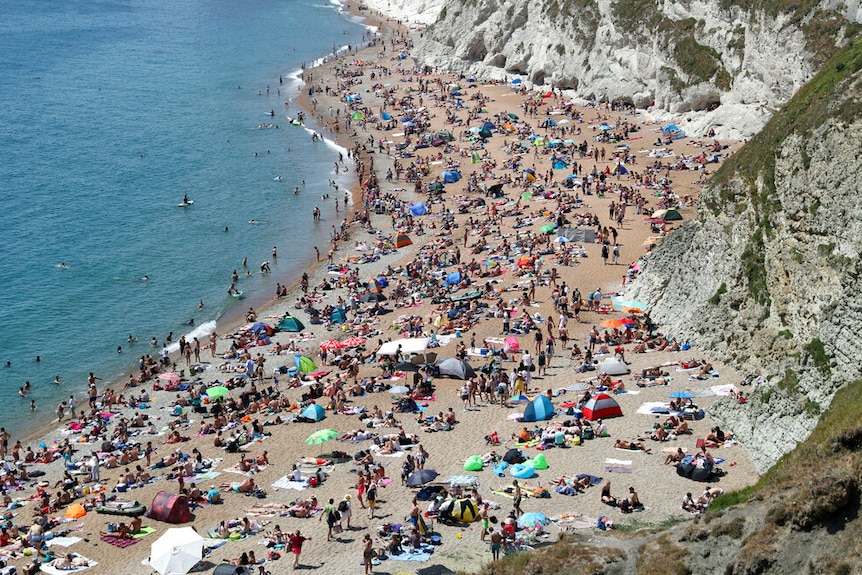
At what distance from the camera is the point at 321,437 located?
31.1 m

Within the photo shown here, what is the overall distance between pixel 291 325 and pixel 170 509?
16766mm

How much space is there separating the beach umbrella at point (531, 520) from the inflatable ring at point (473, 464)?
12.9 feet

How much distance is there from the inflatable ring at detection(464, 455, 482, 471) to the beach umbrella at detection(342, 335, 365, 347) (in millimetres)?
12926

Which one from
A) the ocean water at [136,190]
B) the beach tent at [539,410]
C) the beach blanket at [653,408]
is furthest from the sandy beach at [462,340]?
the ocean water at [136,190]

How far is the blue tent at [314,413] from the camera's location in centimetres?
3381

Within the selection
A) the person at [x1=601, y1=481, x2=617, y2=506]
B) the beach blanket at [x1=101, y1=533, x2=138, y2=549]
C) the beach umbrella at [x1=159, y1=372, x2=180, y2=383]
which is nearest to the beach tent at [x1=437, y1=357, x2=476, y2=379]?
the person at [x1=601, y1=481, x2=617, y2=506]

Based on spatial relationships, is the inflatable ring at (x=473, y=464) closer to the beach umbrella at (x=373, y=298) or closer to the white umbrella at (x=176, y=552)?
the white umbrella at (x=176, y=552)

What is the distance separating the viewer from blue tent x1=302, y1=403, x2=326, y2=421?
111 feet

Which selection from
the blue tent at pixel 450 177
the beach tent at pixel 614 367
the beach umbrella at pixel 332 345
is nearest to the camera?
the beach tent at pixel 614 367

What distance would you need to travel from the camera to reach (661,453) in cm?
2762

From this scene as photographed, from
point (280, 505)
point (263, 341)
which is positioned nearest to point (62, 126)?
point (263, 341)

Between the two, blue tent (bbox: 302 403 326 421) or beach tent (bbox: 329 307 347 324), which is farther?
beach tent (bbox: 329 307 347 324)

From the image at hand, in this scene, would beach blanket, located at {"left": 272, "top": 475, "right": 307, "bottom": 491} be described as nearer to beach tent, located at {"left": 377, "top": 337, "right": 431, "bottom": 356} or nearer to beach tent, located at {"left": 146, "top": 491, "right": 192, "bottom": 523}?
beach tent, located at {"left": 146, "top": 491, "right": 192, "bottom": 523}

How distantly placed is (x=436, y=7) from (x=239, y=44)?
2715cm
